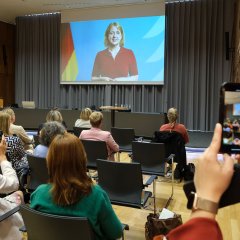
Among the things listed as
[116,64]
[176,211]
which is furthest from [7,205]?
[116,64]

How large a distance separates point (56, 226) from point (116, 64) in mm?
9108

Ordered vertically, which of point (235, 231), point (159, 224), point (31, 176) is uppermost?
point (31, 176)

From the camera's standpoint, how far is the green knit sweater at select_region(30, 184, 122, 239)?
1.56 meters

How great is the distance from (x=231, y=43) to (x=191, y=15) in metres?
1.50

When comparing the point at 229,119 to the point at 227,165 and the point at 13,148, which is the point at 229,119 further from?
the point at 13,148

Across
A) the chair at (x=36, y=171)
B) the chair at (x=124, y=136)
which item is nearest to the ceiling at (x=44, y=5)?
the chair at (x=124, y=136)

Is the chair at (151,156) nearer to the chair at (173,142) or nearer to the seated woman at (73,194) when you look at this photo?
the chair at (173,142)

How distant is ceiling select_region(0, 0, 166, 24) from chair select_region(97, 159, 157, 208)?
7.99 m

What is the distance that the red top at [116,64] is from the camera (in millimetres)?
10102

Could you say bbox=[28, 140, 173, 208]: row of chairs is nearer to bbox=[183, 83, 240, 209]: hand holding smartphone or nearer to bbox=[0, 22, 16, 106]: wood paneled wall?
bbox=[183, 83, 240, 209]: hand holding smartphone

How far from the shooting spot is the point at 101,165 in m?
2.85

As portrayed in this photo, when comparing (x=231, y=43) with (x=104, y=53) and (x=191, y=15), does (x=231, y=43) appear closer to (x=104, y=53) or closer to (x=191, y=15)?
(x=191, y=15)

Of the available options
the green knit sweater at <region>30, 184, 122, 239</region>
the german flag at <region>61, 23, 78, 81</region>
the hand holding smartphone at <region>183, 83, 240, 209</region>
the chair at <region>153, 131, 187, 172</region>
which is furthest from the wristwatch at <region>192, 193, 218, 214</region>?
the german flag at <region>61, 23, 78, 81</region>

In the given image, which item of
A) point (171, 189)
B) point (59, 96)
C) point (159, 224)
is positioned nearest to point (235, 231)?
point (159, 224)
